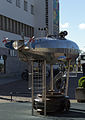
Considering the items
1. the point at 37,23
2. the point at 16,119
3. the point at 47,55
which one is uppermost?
the point at 37,23

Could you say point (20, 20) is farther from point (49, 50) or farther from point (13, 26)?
point (49, 50)

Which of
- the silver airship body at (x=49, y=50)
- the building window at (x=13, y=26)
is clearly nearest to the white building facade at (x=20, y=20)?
the building window at (x=13, y=26)

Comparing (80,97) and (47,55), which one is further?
(80,97)

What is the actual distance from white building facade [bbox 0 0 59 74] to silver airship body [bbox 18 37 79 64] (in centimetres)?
2475

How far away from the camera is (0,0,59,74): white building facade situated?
45.3 meters

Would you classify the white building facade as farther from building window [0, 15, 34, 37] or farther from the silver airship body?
the silver airship body

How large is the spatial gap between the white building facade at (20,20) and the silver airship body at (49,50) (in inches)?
975

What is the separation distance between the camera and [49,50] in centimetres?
1227

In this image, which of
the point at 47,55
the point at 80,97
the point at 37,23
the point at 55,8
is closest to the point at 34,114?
the point at 47,55

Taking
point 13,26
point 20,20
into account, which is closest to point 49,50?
point 13,26

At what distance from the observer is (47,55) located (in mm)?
12266

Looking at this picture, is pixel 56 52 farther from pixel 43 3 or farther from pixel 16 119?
pixel 43 3

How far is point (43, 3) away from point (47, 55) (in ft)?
158

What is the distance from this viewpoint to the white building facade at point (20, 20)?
45.3 m
